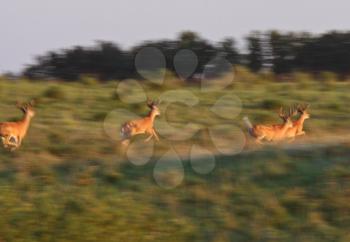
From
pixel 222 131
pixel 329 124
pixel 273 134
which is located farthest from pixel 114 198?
pixel 329 124

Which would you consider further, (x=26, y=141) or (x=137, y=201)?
(x=26, y=141)

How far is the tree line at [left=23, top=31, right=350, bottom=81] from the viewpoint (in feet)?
126

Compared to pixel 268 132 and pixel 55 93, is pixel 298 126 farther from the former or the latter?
pixel 55 93

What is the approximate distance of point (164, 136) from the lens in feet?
72.6

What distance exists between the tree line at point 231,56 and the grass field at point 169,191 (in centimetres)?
1519

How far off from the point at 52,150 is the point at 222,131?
3.70 metres

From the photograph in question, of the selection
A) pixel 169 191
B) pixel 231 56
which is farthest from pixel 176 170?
pixel 231 56

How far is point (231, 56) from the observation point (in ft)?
128

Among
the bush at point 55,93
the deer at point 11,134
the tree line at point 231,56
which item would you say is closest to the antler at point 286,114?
the deer at point 11,134

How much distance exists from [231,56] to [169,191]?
70.0ft

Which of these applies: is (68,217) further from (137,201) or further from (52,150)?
(52,150)

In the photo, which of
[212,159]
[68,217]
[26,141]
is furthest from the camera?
[26,141]

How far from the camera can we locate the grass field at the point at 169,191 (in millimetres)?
16378

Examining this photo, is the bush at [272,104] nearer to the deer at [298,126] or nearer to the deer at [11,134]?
the deer at [298,126]
